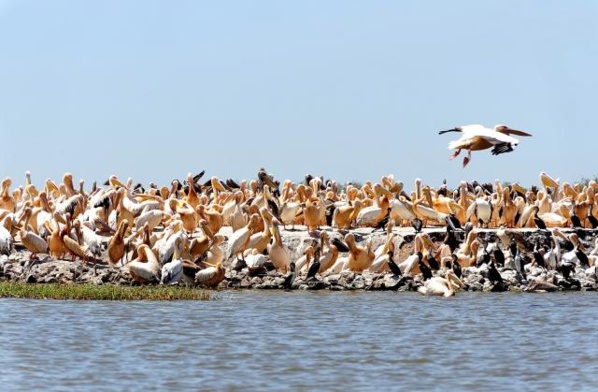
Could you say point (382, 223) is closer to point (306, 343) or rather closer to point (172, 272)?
point (172, 272)

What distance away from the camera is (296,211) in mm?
21047

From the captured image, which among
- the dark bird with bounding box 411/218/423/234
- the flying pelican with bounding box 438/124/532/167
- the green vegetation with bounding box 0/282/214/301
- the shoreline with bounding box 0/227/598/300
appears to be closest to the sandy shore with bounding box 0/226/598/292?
the shoreline with bounding box 0/227/598/300

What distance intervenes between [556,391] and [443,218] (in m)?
10.9

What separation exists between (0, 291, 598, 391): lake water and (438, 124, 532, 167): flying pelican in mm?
1930

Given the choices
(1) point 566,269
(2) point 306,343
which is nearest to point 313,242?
(1) point 566,269

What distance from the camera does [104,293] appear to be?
16.0 m

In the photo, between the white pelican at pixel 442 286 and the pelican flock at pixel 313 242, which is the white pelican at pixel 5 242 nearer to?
the pelican flock at pixel 313 242

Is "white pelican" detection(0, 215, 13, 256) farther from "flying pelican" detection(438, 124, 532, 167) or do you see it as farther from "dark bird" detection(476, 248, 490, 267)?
"flying pelican" detection(438, 124, 532, 167)

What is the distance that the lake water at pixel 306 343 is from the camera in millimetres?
10703

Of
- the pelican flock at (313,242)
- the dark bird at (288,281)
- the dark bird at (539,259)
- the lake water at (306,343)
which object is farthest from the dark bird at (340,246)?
the dark bird at (539,259)

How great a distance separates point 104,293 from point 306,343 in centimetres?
398

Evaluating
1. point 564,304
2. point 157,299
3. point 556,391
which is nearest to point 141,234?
point 157,299

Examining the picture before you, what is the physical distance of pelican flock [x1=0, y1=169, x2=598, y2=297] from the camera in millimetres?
17622

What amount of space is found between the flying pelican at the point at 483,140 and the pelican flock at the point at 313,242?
497 centimetres
